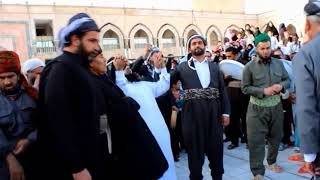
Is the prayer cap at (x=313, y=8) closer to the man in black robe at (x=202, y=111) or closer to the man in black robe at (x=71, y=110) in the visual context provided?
the man in black robe at (x=71, y=110)

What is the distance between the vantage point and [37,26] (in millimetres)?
35594

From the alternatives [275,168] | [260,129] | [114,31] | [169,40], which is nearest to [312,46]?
[260,129]

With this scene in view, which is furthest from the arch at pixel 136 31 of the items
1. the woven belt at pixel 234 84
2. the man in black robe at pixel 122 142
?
the man in black robe at pixel 122 142

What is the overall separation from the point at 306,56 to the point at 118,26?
33.2m

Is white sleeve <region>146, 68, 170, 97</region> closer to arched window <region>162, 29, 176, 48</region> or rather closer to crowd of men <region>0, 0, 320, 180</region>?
crowd of men <region>0, 0, 320, 180</region>

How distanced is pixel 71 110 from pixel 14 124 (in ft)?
2.28

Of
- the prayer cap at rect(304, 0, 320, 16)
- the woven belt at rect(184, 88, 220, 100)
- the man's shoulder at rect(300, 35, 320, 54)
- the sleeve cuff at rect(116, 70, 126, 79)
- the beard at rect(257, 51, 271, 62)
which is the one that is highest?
the prayer cap at rect(304, 0, 320, 16)

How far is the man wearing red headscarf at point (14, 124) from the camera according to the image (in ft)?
8.48

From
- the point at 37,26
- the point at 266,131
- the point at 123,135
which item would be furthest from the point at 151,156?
the point at 37,26

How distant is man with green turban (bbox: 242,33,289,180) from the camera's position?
4.30m

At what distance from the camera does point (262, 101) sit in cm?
436

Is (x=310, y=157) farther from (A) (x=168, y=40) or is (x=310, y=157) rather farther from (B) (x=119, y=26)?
(A) (x=168, y=40)

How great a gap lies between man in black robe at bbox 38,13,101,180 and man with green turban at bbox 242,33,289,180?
248cm

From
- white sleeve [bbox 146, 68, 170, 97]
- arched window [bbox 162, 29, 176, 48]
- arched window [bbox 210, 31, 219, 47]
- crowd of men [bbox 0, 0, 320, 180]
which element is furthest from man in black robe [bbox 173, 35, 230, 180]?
arched window [bbox 210, 31, 219, 47]
